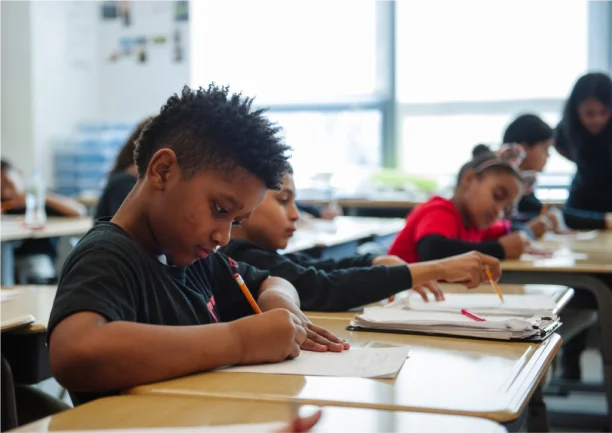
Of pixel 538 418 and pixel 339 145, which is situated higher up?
pixel 339 145

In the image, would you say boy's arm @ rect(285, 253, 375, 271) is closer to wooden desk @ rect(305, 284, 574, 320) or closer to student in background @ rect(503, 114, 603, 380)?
wooden desk @ rect(305, 284, 574, 320)

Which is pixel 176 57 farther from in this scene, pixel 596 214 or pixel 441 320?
pixel 441 320

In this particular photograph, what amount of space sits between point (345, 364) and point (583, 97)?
285 cm

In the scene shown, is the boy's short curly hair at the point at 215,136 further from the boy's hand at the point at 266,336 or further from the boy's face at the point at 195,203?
the boy's hand at the point at 266,336

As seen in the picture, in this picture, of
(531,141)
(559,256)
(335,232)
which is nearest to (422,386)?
(559,256)

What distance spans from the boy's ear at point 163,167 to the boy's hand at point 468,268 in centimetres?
70

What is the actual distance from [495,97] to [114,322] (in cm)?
496

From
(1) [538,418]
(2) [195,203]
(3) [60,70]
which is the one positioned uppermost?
(3) [60,70]

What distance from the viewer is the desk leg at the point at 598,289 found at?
2.10 m

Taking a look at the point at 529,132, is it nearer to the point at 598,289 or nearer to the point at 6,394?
the point at 598,289

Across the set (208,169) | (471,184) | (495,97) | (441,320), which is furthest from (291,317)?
(495,97)

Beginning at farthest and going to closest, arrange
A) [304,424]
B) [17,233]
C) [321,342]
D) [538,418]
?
[17,233] < [538,418] < [321,342] < [304,424]

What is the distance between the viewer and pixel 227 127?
105 cm

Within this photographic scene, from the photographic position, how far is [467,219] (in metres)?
2.59
